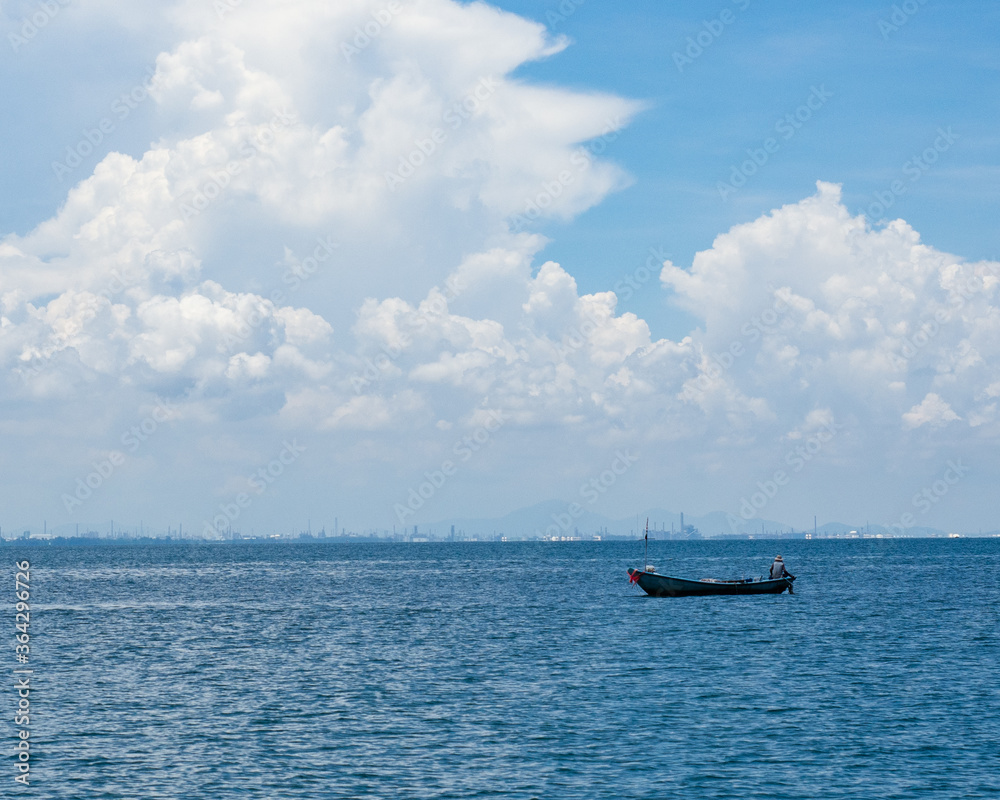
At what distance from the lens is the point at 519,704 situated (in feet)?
148

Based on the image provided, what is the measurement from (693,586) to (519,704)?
2316 inches

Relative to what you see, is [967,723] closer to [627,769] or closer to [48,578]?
[627,769]

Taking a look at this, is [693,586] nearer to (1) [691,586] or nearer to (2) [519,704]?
(1) [691,586]

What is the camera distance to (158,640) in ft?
227

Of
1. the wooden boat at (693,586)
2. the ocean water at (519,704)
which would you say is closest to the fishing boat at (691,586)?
the wooden boat at (693,586)

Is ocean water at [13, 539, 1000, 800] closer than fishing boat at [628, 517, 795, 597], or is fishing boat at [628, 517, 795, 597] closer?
ocean water at [13, 539, 1000, 800]

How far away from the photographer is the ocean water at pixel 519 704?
33.2m

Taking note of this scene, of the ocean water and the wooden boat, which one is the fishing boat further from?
the ocean water

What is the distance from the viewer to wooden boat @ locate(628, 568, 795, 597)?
3925 inches

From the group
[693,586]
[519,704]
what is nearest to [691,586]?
[693,586]

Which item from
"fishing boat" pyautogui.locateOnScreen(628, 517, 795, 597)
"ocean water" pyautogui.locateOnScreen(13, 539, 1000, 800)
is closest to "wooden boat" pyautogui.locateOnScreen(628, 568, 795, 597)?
"fishing boat" pyautogui.locateOnScreen(628, 517, 795, 597)

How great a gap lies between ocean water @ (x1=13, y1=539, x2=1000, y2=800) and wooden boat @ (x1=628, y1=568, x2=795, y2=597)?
10300 mm

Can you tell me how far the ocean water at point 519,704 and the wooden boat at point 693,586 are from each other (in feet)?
33.8

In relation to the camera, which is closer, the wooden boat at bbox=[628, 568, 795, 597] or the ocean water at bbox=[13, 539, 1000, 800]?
the ocean water at bbox=[13, 539, 1000, 800]
